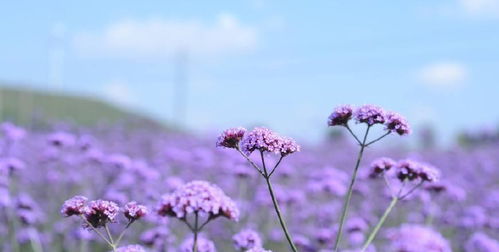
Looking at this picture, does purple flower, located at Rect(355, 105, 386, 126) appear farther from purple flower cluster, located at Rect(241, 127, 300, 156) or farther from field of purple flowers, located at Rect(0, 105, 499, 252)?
purple flower cluster, located at Rect(241, 127, 300, 156)

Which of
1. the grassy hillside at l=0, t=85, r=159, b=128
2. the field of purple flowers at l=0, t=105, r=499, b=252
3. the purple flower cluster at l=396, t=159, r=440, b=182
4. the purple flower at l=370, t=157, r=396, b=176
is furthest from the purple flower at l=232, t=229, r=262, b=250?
the grassy hillside at l=0, t=85, r=159, b=128

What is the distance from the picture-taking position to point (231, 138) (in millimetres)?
3549

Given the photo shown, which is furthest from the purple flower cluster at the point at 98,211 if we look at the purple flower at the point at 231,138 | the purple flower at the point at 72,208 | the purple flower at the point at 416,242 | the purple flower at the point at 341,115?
the purple flower at the point at 416,242

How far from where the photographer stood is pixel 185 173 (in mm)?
12469

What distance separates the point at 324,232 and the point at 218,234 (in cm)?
273

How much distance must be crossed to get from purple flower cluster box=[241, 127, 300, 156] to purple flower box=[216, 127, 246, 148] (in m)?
0.09

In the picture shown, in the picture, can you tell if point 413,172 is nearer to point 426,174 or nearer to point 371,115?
point 426,174

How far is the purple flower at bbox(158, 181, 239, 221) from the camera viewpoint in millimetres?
3236

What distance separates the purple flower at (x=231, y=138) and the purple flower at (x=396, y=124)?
0.79 m

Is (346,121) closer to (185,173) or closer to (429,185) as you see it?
(429,185)

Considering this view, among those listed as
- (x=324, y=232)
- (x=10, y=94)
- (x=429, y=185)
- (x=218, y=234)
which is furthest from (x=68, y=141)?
(x=10, y=94)

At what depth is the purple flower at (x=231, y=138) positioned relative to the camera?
355cm

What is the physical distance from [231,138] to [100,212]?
68cm

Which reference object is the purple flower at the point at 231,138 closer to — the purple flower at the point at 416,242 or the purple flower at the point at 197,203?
the purple flower at the point at 197,203
